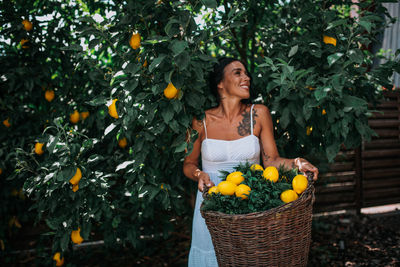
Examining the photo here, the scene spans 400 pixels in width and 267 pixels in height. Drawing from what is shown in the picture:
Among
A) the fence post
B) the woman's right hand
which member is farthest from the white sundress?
the fence post

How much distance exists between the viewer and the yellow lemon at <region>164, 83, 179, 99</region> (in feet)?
4.97

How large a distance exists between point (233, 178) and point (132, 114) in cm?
58

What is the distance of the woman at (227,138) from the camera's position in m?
1.85

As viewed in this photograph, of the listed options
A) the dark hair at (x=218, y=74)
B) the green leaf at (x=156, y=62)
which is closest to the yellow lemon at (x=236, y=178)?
the green leaf at (x=156, y=62)

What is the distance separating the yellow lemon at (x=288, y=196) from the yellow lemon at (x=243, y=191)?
0.45 feet

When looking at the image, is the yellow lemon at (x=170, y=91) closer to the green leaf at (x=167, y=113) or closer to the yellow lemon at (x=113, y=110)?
the green leaf at (x=167, y=113)

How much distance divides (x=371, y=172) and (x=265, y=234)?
12.6ft

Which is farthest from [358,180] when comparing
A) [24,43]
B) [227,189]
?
[24,43]

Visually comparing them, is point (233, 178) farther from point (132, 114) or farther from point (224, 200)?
point (132, 114)

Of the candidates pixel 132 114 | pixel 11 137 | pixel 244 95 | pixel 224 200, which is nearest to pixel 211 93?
pixel 244 95

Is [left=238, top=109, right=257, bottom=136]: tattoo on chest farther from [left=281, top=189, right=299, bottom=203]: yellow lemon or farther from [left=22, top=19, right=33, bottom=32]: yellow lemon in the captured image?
[left=22, top=19, right=33, bottom=32]: yellow lemon

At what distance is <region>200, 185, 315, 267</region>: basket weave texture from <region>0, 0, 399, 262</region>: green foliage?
0.11 metres

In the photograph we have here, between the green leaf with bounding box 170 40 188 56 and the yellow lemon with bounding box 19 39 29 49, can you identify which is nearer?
the green leaf with bounding box 170 40 188 56

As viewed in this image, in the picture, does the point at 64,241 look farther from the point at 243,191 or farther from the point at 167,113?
the point at 243,191
